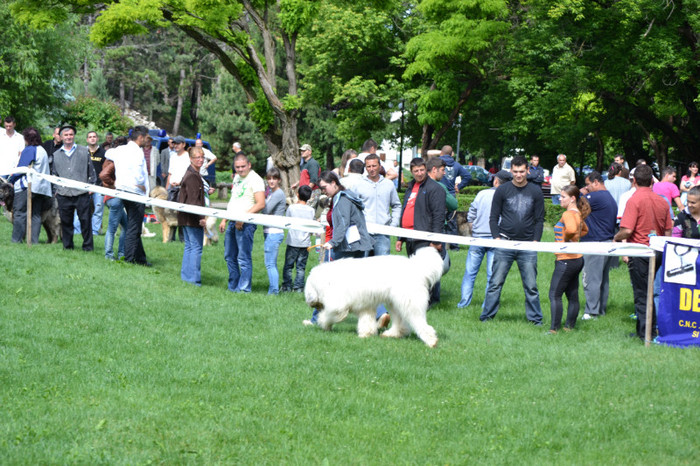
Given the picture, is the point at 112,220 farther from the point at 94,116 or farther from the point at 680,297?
the point at 94,116

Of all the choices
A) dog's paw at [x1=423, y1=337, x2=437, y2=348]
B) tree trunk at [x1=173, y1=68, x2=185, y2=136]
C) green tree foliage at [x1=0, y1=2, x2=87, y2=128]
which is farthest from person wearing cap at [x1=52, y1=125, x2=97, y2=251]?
tree trunk at [x1=173, y1=68, x2=185, y2=136]

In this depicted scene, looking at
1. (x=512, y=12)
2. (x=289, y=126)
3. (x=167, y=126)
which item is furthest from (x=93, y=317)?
(x=167, y=126)

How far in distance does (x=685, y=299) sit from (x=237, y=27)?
21.6 metres

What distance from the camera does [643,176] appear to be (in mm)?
9617

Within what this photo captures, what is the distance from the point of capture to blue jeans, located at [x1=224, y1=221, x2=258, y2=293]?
11812 mm

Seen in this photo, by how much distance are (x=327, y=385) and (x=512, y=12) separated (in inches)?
1066

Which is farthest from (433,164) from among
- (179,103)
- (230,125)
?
(179,103)

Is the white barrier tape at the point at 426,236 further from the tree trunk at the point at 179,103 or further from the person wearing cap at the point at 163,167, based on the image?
the tree trunk at the point at 179,103

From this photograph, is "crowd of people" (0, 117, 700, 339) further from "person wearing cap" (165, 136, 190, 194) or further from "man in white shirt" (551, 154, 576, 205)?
"man in white shirt" (551, 154, 576, 205)

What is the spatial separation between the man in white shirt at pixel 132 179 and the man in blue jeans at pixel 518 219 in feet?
19.1

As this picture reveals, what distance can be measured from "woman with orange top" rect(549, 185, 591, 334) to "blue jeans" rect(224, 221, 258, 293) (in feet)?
14.6

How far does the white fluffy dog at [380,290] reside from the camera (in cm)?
859

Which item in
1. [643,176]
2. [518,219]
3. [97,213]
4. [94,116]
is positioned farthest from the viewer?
[94,116]

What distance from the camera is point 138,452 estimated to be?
5422mm
